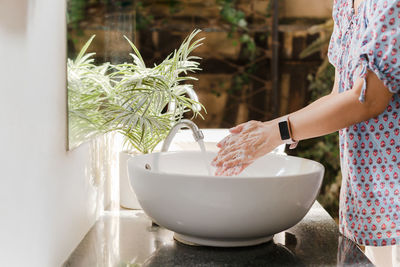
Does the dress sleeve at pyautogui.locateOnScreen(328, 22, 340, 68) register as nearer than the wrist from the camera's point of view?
No

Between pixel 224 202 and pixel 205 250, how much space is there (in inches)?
6.1

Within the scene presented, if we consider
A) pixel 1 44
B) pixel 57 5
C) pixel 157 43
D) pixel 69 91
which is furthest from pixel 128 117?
pixel 157 43

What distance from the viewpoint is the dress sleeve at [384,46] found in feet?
3.31

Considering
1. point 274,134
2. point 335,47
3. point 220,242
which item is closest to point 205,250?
point 220,242

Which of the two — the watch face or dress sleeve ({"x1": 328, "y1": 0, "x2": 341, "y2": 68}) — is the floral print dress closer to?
dress sleeve ({"x1": 328, "y1": 0, "x2": 341, "y2": 68})

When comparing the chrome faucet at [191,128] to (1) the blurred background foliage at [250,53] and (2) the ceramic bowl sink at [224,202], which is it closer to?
(2) the ceramic bowl sink at [224,202]

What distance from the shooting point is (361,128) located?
4.00 feet

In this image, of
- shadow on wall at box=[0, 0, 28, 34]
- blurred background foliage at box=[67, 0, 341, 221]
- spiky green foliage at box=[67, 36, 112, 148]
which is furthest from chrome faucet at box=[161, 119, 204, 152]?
blurred background foliage at box=[67, 0, 341, 221]

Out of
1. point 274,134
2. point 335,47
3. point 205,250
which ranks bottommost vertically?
point 205,250

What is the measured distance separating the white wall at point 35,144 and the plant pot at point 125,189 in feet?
1.01

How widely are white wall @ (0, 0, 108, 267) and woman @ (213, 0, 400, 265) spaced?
1.18 ft

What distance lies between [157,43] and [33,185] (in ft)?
8.23

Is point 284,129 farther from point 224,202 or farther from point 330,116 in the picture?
point 224,202

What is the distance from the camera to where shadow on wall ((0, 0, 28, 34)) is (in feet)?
2.42
